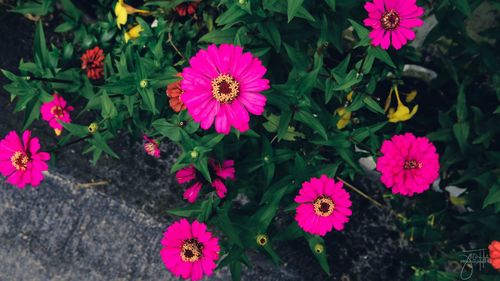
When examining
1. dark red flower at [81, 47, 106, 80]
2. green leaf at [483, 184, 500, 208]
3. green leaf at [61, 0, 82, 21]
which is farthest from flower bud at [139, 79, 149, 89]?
green leaf at [483, 184, 500, 208]

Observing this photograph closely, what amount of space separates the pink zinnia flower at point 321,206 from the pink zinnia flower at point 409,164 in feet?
0.38

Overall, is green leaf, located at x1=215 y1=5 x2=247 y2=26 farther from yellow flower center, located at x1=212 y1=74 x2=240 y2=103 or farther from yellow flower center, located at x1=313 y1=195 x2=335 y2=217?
yellow flower center, located at x1=313 y1=195 x2=335 y2=217

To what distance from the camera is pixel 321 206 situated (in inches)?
46.4

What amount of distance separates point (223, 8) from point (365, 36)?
52cm

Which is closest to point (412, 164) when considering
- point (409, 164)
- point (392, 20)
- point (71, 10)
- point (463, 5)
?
point (409, 164)

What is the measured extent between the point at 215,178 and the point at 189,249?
23 cm

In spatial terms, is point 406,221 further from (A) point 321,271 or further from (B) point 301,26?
(B) point 301,26

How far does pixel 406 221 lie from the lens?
1732 millimetres

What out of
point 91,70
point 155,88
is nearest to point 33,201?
point 91,70

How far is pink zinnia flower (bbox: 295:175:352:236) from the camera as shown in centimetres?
117

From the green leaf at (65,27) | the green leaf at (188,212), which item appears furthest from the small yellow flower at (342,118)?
the green leaf at (65,27)

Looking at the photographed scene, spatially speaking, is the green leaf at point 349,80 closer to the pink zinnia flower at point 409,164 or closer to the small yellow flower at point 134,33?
the pink zinnia flower at point 409,164

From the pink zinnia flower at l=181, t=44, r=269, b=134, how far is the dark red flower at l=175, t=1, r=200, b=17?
0.61m

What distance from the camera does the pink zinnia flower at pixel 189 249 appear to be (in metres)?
1.18
